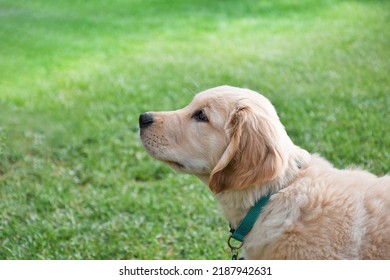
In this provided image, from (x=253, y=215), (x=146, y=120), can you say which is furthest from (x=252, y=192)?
(x=146, y=120)

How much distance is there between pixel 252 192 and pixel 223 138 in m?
0.36

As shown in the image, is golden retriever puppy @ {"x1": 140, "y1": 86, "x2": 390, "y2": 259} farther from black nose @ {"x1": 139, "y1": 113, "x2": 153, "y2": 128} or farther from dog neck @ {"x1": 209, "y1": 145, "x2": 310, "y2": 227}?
black nose @ {"x1": 139, "y1": 113, "x2": 153, "y2": 128}

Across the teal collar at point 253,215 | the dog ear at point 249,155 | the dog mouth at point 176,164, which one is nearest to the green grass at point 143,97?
the dog mouth at point 176,164

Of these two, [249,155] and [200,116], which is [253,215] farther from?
[200,116]

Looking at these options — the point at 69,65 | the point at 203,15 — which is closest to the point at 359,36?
the point at 203,15

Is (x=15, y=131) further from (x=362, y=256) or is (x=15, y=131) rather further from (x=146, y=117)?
(x=362, y=256)

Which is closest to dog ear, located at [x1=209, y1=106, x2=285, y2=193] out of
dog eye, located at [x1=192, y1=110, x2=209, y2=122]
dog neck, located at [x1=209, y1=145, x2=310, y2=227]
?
dog neck, located at [x1=209, y1=145, x2=310, y2=227]

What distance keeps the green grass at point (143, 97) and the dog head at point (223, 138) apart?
1425 millimetres

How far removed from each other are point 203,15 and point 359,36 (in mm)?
3344

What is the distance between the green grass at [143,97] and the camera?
17.5 feet

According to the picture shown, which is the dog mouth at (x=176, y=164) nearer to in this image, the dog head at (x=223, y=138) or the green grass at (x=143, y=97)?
the dog head at (x=223, y=138)

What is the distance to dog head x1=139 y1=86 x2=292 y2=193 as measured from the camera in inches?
132

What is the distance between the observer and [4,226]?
525 centimetres

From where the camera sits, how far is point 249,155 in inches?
132
